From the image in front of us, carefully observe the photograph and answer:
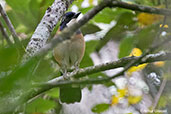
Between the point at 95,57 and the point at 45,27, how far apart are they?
7.04ft

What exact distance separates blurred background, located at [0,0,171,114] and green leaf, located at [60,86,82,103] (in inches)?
4.7

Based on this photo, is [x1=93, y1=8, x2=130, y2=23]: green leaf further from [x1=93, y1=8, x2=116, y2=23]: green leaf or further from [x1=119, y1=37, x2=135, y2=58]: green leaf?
[x1=119, y1=37, x2=135, y2=58]: green leaf

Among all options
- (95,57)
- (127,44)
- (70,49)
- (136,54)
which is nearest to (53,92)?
(70,49)

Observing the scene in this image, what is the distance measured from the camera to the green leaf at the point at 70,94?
2.27 m

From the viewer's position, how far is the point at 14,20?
7.50 feet

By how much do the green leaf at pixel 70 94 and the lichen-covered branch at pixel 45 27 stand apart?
0.57 metres

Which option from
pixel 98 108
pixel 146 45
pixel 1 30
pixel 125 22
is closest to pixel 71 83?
pixel 146 45

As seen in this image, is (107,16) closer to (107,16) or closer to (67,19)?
(107,16)

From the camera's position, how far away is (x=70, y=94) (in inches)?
91.5

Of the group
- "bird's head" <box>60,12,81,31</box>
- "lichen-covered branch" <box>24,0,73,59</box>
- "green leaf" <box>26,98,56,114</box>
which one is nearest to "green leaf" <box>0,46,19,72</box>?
"lichen-covered branch" <box>24,0,73,59</box>

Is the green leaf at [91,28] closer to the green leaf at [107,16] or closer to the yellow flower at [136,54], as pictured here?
the green leaf at [107,16]

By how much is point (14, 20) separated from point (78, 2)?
0.61 meters

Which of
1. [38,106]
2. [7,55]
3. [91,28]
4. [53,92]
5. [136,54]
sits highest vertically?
[7,55]

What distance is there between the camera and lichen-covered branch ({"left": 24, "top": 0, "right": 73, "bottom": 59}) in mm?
1805
